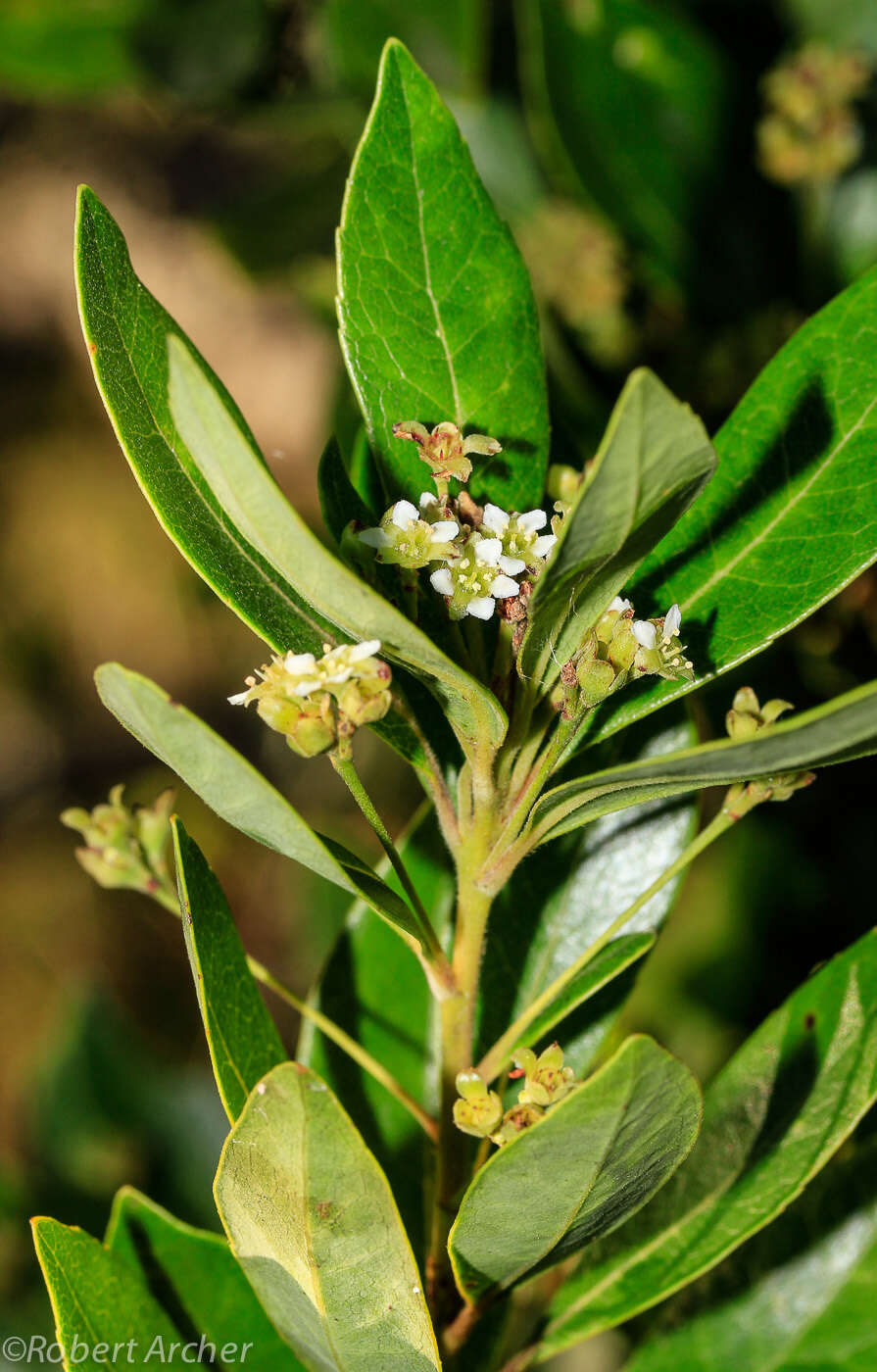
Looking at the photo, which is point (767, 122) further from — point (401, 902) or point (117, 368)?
point (401, 902)

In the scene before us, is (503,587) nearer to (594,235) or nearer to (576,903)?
(576,903)

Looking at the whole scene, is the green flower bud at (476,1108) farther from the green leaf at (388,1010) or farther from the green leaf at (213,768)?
the green leaf at (388,1010)

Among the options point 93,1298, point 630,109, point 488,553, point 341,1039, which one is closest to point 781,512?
point 488,553

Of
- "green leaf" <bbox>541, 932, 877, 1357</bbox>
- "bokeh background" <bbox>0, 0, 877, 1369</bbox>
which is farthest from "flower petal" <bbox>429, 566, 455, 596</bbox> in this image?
"green leaf" <bbox>541, 932, 877, 1357</bbox>

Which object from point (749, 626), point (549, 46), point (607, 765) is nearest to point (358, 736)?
point (549, 46)

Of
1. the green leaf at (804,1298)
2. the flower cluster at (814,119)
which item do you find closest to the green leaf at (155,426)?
the green leaf at (804,1298)
